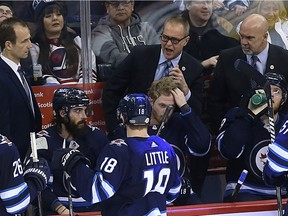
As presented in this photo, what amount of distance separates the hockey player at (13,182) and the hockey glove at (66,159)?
0.38 ft

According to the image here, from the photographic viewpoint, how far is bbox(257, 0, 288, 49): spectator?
6.20 meters

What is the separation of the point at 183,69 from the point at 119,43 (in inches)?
21.2

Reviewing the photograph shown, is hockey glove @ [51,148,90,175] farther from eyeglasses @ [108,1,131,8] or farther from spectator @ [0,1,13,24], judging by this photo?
eyeglasses @ [108,1,131,8]

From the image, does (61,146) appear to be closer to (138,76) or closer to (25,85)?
(25,85)

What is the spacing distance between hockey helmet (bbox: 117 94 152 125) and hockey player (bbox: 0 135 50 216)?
22.8 inches

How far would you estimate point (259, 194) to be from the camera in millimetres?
5336

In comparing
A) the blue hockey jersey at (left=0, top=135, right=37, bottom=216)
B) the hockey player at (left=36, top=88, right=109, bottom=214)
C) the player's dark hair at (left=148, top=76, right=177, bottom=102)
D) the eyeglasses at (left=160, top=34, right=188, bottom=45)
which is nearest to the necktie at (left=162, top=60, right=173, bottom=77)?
the eyeglasses at (left=160, top=34, right=188, bottom=45)

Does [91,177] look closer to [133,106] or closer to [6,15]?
[133,106]

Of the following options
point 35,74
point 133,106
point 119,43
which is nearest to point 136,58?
point 119,43

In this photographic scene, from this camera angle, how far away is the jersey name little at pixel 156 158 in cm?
436

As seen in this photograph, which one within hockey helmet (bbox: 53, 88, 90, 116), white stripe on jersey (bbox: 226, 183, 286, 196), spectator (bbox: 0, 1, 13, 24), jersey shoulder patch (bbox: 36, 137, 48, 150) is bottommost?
white stripe on jersey (bbox: 226, 183, 286, 196)

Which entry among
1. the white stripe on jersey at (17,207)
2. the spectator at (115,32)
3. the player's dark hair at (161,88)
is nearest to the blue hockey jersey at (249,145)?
the player's dark hair at (161,88)

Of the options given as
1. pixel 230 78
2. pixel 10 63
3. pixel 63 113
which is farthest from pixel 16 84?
pixel 230 78

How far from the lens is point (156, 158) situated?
4.39 metres
